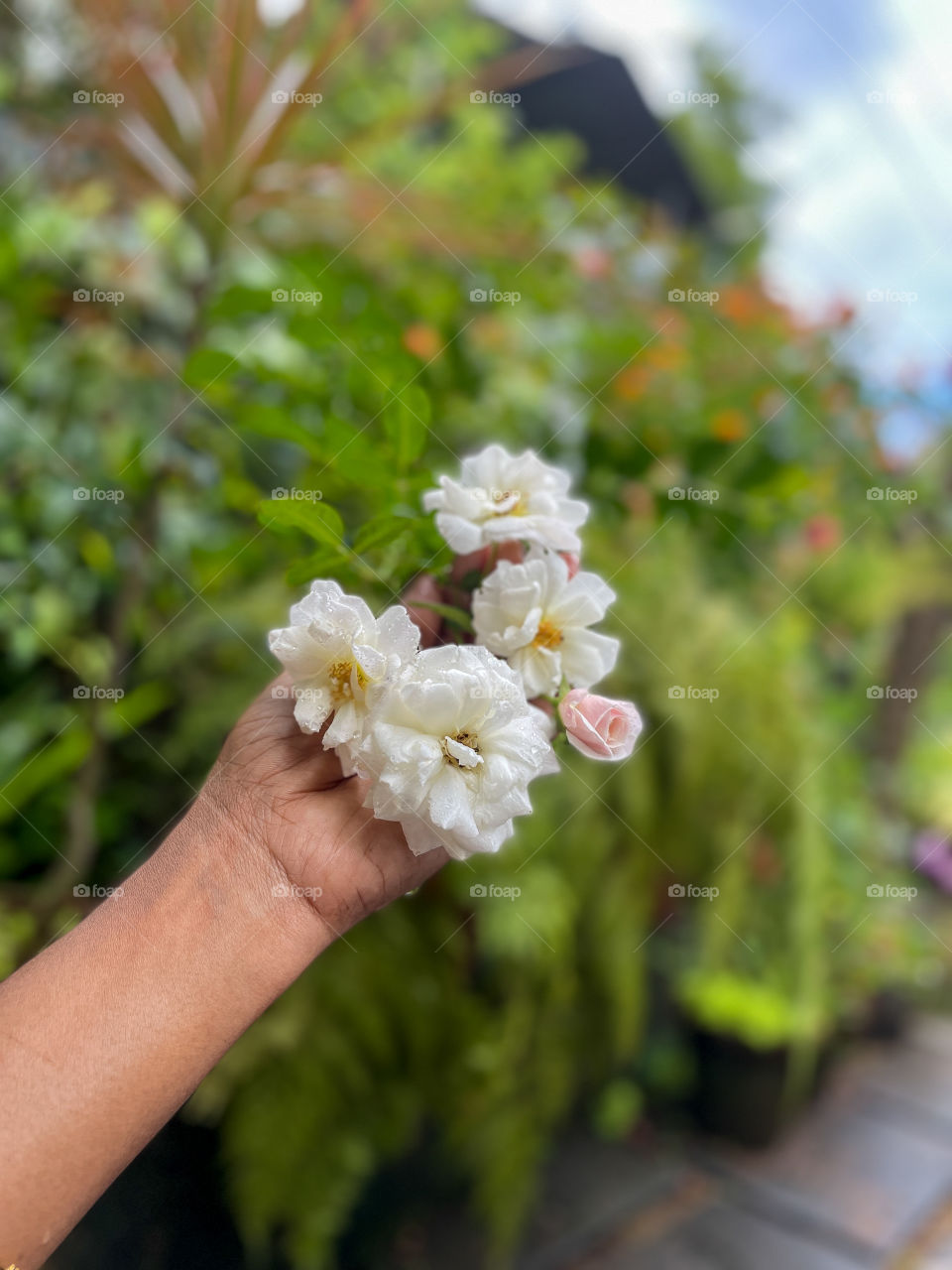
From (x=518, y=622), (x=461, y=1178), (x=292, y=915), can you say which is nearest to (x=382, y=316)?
(x=518, y=622)

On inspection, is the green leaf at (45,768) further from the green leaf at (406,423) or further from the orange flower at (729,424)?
the orange flower at (729,424)

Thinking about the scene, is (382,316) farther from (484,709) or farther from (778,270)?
(778,270)

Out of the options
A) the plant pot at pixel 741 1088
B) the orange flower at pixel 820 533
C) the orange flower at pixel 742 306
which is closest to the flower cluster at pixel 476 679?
the orange flower at pixel 820 533

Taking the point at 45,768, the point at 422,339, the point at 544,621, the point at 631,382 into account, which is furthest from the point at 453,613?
the point at 631,382

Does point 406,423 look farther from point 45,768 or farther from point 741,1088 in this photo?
point 741,1088

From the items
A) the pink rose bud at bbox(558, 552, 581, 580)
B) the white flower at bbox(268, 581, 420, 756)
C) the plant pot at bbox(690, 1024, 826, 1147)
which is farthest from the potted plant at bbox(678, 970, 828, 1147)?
the white flower at bbox(268, 581, 420, 756)
